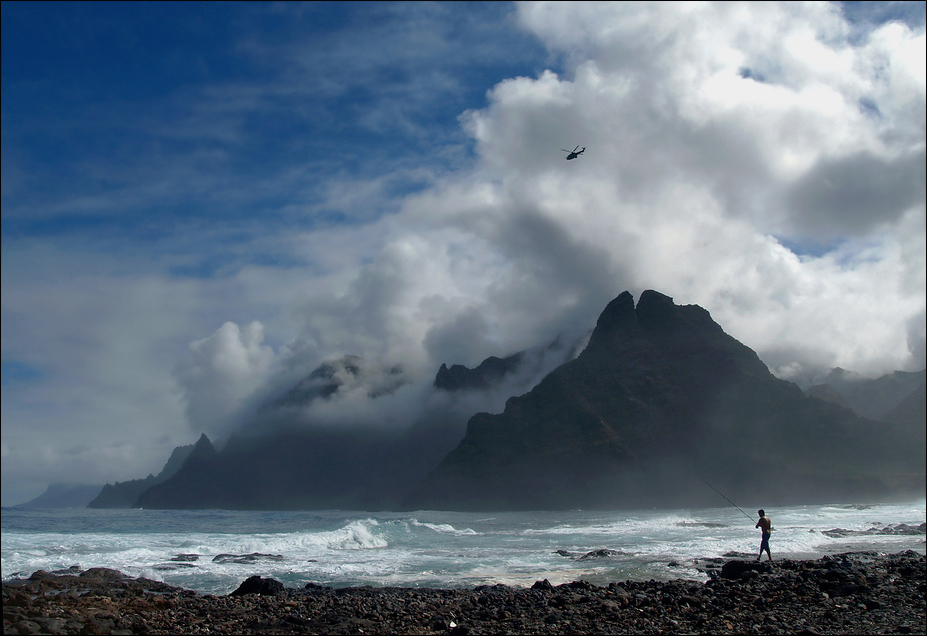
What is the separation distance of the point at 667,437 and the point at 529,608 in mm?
93167

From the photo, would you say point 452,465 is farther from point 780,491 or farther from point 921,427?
point 921,427

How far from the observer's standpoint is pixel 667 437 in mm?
98812

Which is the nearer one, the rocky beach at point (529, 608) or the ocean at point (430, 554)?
the rocky beach at point (529, 608)

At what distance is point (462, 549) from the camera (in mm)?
30297

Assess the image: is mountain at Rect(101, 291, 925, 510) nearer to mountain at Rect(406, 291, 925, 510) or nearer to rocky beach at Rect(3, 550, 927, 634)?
mountain at Rect(406, 291, 925, 510)

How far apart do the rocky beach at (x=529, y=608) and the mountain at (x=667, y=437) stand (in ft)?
215

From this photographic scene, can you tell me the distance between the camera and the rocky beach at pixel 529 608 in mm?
10672

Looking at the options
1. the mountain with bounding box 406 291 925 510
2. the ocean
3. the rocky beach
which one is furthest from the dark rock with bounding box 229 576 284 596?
the mountain with bounding box 406 291 925 510

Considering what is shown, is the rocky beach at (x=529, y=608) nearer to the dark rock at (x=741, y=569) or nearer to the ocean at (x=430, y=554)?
the dark rock at (x=741, y=569)

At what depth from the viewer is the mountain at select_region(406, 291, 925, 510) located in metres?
87.3

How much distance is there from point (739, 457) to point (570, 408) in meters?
46.4

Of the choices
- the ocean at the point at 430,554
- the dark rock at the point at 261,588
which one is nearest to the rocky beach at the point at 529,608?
the dark rock at the point at 261,588

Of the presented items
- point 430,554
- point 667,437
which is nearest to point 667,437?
point 667,437

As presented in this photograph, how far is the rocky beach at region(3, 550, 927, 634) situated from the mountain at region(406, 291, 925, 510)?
6543 cm
